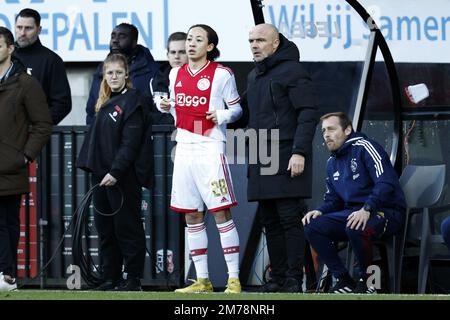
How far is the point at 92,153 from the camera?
12016 millimetres

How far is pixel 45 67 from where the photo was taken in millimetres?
12789

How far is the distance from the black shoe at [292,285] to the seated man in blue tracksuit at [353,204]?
0.74 feet

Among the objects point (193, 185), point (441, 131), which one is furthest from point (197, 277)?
point (441, 131)

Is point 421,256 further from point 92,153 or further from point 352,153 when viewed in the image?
point 92,153

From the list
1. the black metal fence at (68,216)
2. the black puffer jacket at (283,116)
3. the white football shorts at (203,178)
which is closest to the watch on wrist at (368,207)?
the black puffer jacket at (283,116)

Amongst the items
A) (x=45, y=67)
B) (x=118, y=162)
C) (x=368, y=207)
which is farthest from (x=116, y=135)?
(x=368, y=207)

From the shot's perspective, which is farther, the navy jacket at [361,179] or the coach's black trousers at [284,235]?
the coach's black trousers at [284,235]

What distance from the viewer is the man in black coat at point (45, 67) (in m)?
12.7

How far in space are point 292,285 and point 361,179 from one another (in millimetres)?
857

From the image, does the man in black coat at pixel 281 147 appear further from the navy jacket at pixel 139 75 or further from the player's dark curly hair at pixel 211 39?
Result: the navy jacket at pixel 139 75

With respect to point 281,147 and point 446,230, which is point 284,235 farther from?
point 446,230

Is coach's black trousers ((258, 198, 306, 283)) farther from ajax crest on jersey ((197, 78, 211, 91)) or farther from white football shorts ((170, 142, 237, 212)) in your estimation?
ajax crest on jersey ((197, 78, 211, 91))

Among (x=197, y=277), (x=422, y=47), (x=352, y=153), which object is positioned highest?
(x=422, y=47)

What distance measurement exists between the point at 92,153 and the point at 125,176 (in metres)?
0.30
